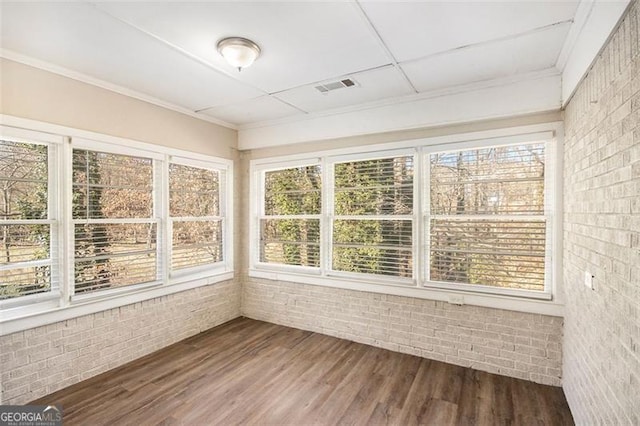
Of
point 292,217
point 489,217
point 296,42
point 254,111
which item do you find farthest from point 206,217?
point 489,217

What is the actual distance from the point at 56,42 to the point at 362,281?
11.6 feet

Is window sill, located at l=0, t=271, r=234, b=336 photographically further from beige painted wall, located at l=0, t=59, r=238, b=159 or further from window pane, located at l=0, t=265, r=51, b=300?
beige painted wall, located at l=0, t=59, r=238, b=159

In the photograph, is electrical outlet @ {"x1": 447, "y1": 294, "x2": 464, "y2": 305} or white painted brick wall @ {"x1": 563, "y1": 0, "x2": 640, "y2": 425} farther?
electrical outlet @ {"x1": 447, "y1": 294, "x2": 464, "y2": 305}

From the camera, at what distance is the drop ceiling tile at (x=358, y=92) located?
2.89 m

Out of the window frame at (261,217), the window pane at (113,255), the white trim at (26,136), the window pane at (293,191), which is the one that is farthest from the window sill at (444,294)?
the white trim at (26,136)

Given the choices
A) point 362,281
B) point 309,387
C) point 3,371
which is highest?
point 362,281

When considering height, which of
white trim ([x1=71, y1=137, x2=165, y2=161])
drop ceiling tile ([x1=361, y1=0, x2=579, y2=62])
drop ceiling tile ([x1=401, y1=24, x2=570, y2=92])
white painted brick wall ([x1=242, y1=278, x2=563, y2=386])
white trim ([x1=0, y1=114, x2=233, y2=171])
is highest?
drop ceiling tile ([x1=361, y1=0, x2=579, y2=62])

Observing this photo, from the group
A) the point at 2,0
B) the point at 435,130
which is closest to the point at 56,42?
the point at 2,0

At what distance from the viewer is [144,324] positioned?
11.1 ft

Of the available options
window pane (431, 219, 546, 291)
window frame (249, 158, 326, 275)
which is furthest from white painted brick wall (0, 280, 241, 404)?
window pane (431, 219, 546, 291)

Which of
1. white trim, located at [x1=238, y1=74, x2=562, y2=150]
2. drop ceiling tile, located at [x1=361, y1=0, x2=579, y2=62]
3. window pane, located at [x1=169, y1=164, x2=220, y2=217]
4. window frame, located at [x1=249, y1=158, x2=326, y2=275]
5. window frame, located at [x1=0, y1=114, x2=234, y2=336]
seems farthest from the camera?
window frame, located at [x1=249, y1=158, x2=326, y2=275]

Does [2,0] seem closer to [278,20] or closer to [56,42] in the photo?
[56,42]

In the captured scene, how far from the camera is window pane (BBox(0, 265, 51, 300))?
2484 mm

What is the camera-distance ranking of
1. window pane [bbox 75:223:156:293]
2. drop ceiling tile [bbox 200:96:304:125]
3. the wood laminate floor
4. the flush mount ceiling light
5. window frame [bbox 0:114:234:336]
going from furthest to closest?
drop ceiling tile [bbox 200:96:304:125] < window pane [bbox 75:223:156:293] < window frame [bbox 0:114:234:336] < the wood laminate floor < the flush mount ceiling light
